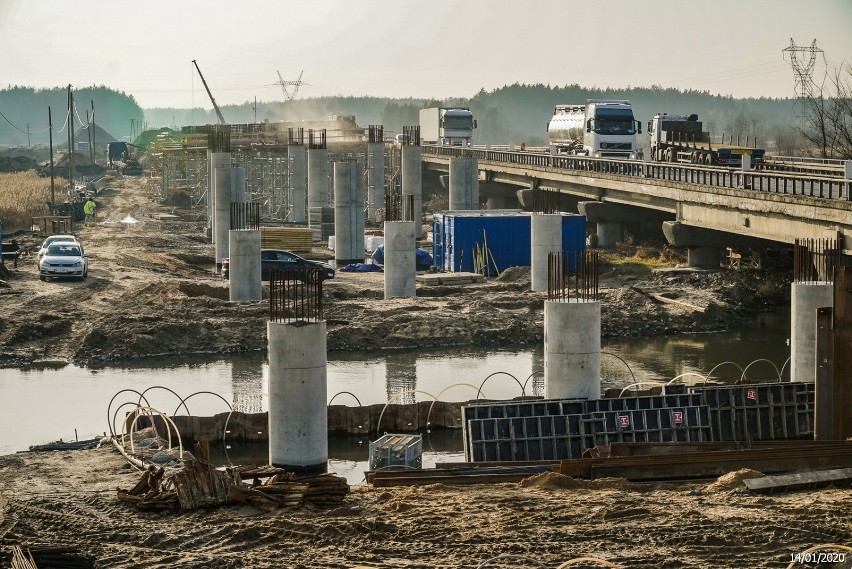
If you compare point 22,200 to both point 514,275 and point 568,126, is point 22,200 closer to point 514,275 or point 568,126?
point 568,126

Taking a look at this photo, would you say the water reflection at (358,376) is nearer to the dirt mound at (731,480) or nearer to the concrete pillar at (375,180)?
the dirt mound at (731,480)

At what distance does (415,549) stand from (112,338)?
74.9 ft

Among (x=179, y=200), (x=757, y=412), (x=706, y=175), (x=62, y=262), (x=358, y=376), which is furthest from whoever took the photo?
(x=179, y=200)

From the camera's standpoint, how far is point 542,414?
24.6 meters

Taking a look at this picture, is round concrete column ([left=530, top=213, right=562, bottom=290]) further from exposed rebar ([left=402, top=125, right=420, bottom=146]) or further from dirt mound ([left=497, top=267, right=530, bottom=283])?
exposed rebar ([left=402, top=125, right=420, bottom=146])

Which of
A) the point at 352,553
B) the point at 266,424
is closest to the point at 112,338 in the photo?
the point at 266,424

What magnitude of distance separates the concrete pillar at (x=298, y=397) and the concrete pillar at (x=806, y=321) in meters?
11.9

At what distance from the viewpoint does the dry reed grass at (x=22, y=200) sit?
7138 centimetres

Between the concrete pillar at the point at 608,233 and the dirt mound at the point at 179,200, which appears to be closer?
the concrete pillar at the point at 608,233

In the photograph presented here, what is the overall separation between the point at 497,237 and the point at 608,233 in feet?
33.3

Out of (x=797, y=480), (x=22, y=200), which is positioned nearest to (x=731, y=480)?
(x=797, y=480)

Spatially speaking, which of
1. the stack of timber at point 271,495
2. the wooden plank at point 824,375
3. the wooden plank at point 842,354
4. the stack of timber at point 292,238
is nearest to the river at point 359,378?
the wooden plank at point 824,375

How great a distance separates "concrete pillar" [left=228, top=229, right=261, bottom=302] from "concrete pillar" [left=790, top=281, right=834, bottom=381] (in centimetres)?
2057

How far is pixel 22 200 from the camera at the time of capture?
81.4m
